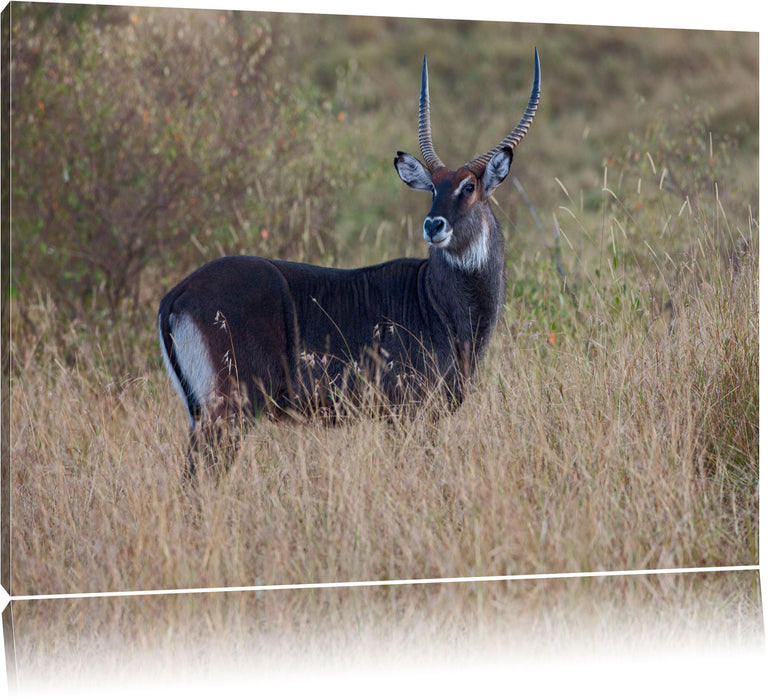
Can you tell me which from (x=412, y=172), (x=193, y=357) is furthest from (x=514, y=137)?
(x=193, y=357)

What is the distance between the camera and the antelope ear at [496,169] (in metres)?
4.94

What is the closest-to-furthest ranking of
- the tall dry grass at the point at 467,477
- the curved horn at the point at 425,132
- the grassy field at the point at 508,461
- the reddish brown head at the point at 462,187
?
the grassy field at the point at 508,461 → the tall dry grass at the point at 467,477 → the reddish brown head at the point at 462,187 → the curved horn at the point at 425,132

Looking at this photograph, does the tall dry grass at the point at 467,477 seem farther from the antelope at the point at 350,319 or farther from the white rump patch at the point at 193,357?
the white rump patch at the point at 193,357

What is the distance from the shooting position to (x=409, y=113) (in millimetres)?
8898

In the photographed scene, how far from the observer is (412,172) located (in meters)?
5.11

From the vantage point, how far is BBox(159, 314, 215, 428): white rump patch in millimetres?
4723

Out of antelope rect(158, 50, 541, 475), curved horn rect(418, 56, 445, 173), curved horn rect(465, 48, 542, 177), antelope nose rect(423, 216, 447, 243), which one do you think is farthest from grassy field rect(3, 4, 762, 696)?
antelope nose rect(423, 216, 447, 243)

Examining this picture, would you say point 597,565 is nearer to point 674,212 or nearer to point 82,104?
point 674,212

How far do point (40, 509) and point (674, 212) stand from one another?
3644mm

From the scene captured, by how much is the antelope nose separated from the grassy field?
0.78 m

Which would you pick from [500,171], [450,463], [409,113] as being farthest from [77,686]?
[409,113]

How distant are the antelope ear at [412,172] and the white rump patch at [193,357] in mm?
1201

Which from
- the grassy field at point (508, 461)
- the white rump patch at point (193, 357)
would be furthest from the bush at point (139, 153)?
the white rump patch at point (193, 357)

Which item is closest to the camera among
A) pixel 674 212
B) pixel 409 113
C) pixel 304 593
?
pixel 304 593
